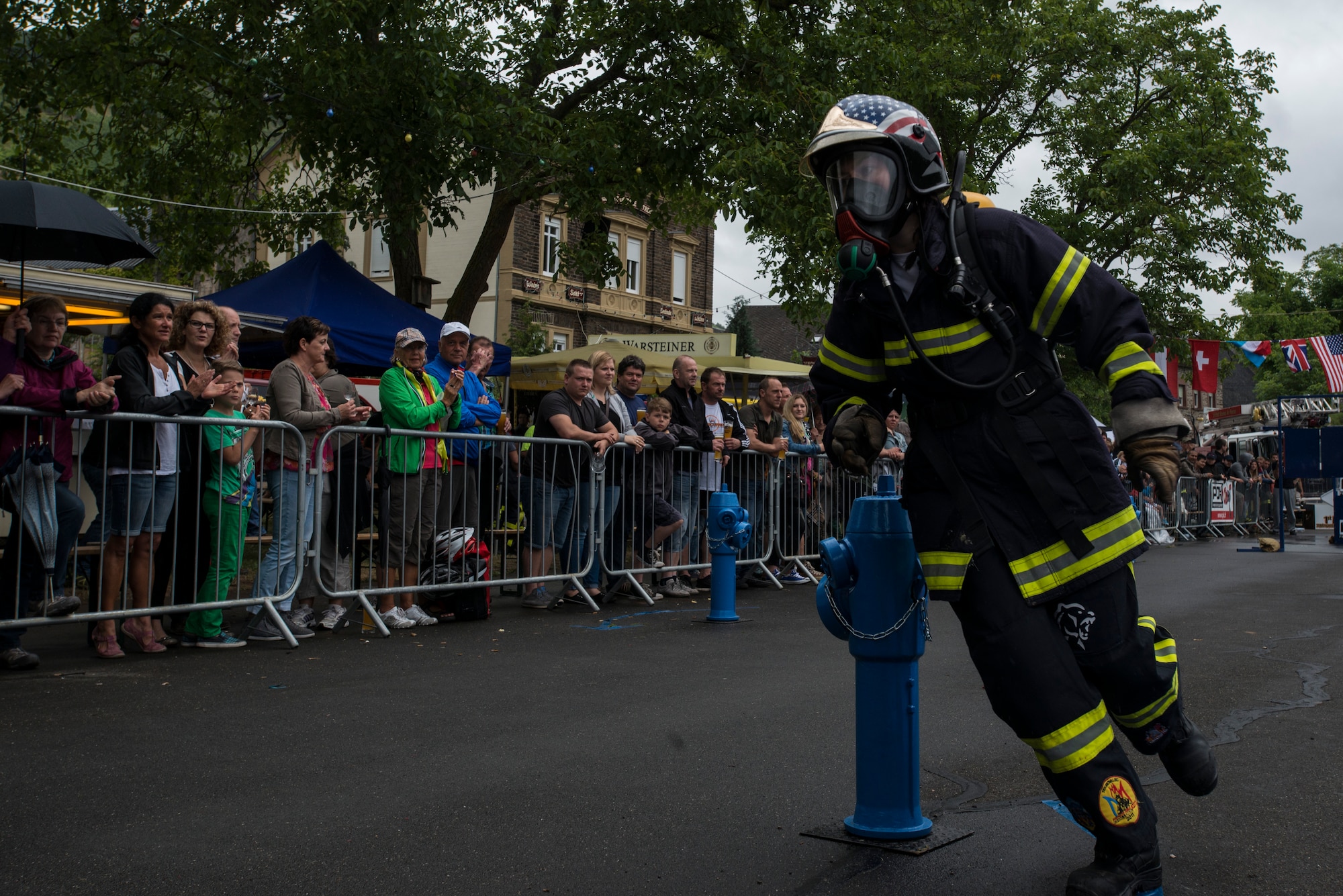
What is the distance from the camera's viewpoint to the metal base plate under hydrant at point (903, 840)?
3127 mm

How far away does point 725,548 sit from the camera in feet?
26.5

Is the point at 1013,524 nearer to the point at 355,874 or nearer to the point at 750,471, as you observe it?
the point at 355,874

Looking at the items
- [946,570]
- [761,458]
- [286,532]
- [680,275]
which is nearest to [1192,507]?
[761,458]

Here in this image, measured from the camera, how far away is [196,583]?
6.50 metres

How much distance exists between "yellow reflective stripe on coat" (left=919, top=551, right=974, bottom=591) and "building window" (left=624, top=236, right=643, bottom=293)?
4105 centimetres

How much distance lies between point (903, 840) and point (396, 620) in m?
4.94

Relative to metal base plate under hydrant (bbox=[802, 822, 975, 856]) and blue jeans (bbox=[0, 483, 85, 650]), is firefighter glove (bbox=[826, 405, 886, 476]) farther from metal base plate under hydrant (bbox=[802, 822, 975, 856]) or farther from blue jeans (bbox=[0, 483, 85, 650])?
blue jeans (bbox=[0, 483, 85, 650])

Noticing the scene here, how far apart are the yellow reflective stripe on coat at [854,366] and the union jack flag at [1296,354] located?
2805 centimetres

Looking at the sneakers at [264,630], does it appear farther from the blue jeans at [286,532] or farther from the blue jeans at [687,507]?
the blue jeans at [687,507]

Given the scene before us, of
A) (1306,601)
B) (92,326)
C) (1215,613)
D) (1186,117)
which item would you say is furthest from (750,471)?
(1186,117)

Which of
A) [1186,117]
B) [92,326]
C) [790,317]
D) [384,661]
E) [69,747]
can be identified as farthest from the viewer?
[1186,117]

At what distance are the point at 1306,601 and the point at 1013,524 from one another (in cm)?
857

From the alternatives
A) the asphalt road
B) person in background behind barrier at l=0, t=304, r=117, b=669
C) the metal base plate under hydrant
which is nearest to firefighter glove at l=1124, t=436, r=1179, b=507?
the asphalt road

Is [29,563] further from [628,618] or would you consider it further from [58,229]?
[628,618]
